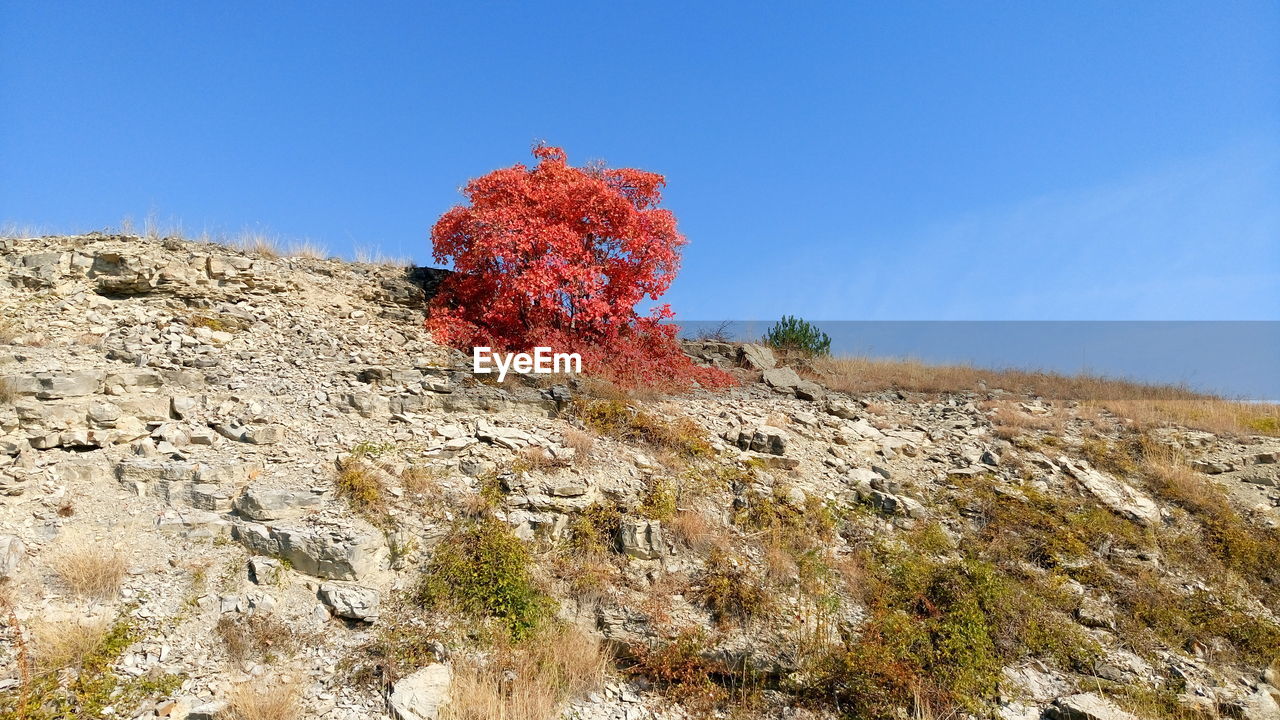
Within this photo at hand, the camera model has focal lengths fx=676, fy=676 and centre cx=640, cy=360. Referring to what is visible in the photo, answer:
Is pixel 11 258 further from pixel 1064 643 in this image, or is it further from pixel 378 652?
pixel 1064 643

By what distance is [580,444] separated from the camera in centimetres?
978

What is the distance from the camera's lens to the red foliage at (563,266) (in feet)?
44.8

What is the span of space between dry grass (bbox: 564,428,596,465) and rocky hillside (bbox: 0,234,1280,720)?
0.04 meters

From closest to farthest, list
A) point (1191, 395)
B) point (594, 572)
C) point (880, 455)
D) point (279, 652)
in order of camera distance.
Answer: point (279, 652) < point (594, 572) < point (880, 455) < point (1191, 395)

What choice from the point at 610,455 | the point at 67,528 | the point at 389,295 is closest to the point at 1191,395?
the point at 610,455

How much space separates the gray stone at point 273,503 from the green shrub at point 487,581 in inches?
66.3

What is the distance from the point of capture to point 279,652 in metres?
6.26

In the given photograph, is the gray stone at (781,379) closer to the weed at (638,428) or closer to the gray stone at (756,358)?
the gray stone at (756,358)

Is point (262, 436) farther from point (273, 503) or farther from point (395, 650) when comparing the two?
point (395, 650)

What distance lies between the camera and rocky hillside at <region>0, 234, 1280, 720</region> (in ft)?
20.7

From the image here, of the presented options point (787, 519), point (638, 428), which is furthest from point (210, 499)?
point (787, 519)

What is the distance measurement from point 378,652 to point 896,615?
5634 millimetres

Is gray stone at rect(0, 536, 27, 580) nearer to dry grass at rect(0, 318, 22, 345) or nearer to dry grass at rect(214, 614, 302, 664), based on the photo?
dry grass at rect(214, 614, 302, 664)

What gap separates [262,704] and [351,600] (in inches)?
53.7
